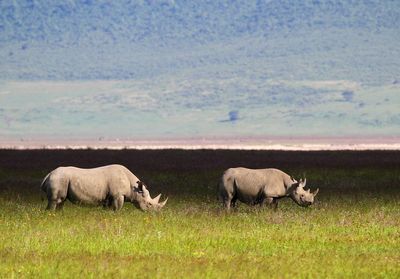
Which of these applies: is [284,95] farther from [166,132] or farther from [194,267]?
[194,267]

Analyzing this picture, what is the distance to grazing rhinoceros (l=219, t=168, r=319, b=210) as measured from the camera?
25.2 meters

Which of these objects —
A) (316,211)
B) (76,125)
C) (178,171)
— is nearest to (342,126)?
(76,125)

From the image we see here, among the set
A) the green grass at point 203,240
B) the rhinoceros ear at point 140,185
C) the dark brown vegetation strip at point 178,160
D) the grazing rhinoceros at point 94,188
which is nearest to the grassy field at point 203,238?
the green grass at point 203,240

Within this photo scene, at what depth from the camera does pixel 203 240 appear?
19.5 m

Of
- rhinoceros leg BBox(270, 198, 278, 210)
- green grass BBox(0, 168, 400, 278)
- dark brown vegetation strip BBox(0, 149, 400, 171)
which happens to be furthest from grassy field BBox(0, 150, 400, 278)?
dark brown vegetation strip BBox(0, 149, 400, 171)

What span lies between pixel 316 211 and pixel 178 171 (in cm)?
1760

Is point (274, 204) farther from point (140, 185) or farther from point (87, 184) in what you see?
point (87, 184)

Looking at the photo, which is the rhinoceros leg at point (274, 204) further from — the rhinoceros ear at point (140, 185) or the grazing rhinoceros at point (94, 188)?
the rhinoceros ear at point (140, 185)

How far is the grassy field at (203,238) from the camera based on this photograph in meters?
15.9

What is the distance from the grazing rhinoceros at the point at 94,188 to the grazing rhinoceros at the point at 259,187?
198 cm

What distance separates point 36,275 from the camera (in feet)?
50.3

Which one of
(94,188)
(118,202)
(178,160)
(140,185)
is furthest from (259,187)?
(178,160)

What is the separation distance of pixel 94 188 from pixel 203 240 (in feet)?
16.2

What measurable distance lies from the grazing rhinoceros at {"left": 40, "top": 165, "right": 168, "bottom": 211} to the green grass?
322mm
